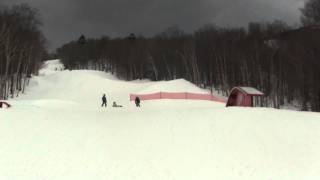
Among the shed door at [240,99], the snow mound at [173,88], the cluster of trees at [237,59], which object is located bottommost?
the shed door at [240,99]

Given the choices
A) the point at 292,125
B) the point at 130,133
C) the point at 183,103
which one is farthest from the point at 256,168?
the point at 183,103

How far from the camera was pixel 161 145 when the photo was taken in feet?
90.0

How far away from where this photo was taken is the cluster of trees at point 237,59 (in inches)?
2586

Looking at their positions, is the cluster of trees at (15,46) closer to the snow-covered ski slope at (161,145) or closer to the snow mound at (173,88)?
the snow mound at (173,88)

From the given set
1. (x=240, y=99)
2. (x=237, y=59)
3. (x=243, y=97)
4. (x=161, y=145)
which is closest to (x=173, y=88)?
(x=237, y=59)

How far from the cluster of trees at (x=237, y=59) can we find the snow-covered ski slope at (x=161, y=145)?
3274 centimetres

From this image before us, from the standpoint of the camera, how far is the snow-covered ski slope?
891 inches

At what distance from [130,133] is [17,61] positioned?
5893 cm

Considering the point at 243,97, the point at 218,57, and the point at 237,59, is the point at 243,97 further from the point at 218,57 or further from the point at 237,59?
the point at 218,57

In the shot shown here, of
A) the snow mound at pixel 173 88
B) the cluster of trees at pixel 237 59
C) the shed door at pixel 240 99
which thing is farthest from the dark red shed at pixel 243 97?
the snow mound at pixel 173 88

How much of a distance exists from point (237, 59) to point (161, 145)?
66108 mm

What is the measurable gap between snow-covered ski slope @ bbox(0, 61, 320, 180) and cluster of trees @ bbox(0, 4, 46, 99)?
38697mm

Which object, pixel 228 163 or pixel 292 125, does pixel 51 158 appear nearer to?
pixel 228 163

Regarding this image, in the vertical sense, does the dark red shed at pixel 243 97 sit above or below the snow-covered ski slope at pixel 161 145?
above
